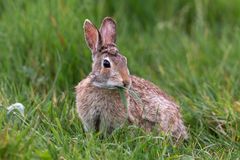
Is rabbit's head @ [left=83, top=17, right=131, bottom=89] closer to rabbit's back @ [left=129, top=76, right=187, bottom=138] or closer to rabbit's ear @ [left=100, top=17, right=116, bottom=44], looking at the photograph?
rabbit's ear @ [left=100, top=17, right=116, bottom=44]

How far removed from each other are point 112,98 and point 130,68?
165cm

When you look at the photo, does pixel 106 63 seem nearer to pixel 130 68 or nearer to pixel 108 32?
pixel 108 32

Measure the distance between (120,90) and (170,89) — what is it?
1463 millimetres

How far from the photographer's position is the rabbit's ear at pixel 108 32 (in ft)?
18.4

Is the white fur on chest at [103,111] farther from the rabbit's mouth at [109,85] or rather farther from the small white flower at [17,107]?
the small white flower at [17,107]

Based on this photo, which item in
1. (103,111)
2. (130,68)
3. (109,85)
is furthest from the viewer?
(130,68)

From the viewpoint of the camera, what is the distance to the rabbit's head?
206 inches

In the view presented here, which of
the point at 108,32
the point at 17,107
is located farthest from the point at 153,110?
the point at 17,107

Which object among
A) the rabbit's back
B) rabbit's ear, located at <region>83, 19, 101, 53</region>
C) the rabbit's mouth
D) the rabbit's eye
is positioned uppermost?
rabbit's ear, located at <region>83, 19, 101, 53</region>

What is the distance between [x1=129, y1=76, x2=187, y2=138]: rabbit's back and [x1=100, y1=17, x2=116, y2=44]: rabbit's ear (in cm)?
35

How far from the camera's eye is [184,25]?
8594 mm

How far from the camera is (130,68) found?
23.3ft

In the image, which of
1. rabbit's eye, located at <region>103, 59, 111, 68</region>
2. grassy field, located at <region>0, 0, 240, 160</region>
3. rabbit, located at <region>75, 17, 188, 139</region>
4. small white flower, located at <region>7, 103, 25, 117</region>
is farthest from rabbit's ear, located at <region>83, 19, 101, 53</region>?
small white flower, located at <region>7, 103, 25, 117</region>

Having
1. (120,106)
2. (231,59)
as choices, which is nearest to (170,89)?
(231,59)
